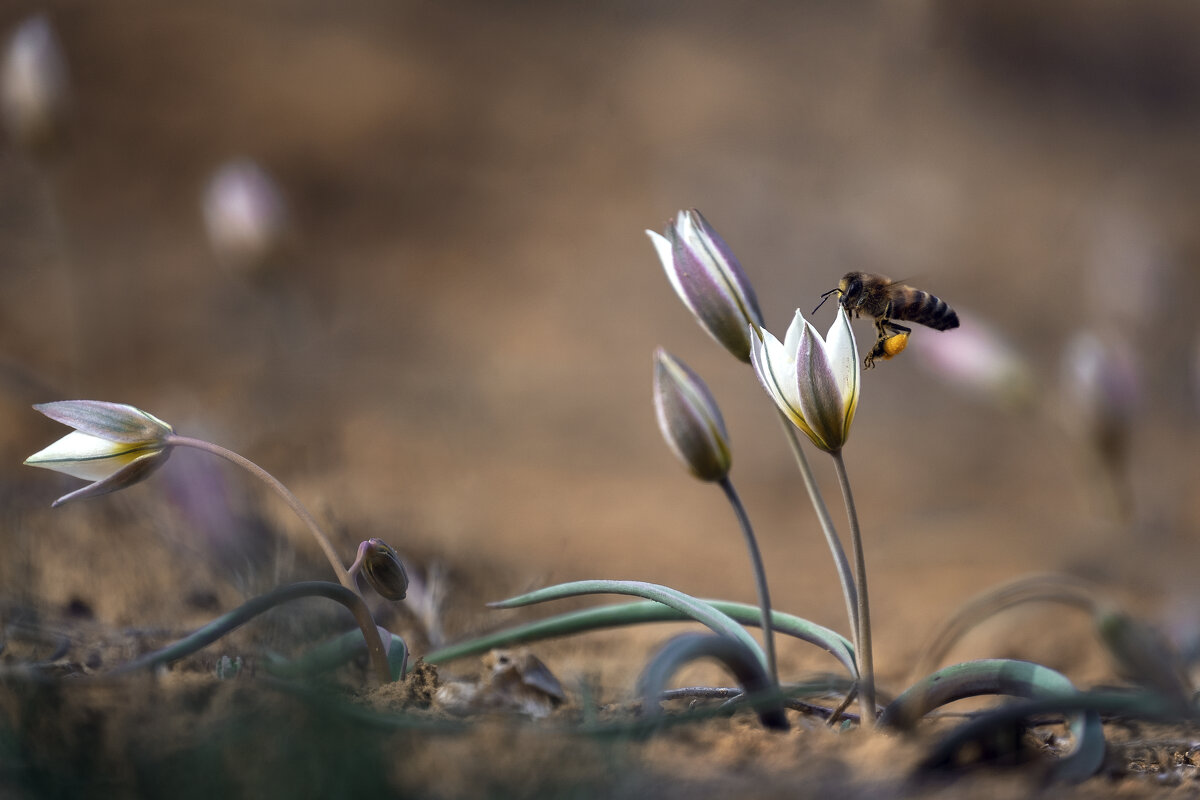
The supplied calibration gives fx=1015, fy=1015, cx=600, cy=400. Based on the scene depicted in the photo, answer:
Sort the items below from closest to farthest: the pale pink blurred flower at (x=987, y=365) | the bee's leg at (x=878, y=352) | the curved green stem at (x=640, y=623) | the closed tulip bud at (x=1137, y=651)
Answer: the closed tulip bud at (x=1137, y=651) → the curved green stem at (x=640, y=623) → the bee's leg at (x=878, y=352) → the pale pink blurred flower at (x=987, y=365)

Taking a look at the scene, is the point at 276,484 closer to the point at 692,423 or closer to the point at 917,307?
the point at 692,423

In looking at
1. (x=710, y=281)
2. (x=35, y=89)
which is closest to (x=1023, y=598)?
(x=710, y=281)

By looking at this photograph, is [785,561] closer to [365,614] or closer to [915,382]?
[915,382]

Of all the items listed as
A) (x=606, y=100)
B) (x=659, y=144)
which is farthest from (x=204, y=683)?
(x=606, y=100)

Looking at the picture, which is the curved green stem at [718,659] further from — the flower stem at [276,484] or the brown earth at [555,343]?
the flower stem at [276,484]

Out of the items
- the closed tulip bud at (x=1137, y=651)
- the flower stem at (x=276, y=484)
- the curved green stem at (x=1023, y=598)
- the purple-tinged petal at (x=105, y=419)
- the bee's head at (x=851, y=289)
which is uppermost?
A: the bee's head at (x=851, y=289)

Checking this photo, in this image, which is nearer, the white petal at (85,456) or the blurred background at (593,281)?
the white petal at (85,456)

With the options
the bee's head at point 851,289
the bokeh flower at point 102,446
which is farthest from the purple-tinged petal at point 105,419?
the bee's head at point 851,289
